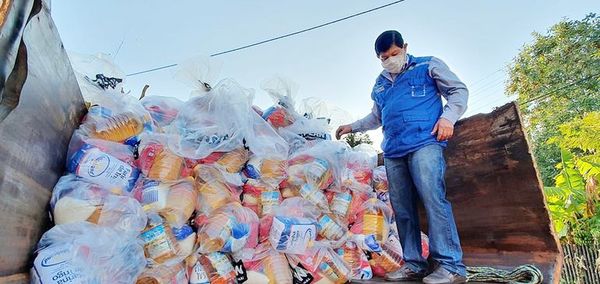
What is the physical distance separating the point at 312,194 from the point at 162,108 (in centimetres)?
90

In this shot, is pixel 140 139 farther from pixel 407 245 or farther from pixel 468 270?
pixel 468 270

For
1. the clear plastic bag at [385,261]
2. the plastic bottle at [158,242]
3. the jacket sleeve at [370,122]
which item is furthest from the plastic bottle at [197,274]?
the jacket sleeve at [370,122]

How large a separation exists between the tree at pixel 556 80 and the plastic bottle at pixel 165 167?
13.9 meters

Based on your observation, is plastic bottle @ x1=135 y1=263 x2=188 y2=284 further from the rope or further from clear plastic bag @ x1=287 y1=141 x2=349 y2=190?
the rope

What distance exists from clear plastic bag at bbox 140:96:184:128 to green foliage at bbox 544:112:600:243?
506 cm

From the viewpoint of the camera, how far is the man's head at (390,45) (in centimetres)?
213

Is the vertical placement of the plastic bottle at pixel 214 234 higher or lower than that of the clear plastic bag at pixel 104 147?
lower

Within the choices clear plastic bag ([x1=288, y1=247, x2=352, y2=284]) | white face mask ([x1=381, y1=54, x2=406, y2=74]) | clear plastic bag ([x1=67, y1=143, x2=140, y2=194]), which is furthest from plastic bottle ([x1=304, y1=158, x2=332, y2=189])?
clear plastic bag ([x1=67, y1=143, x2=140, y2=194])

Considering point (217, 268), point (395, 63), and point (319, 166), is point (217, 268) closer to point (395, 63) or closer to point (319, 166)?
point (319, 166)

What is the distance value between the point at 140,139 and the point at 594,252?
7889mm

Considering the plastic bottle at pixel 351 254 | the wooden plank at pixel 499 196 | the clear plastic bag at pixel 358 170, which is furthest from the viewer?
the clear plastic bag at pixel 358 170

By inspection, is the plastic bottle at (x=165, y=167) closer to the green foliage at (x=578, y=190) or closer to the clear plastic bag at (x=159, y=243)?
the clear plastic bag at (x=159, y=243)

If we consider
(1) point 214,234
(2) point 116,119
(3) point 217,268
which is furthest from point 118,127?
(3) point 217,268

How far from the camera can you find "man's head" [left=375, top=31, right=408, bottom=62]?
2.13 meters
